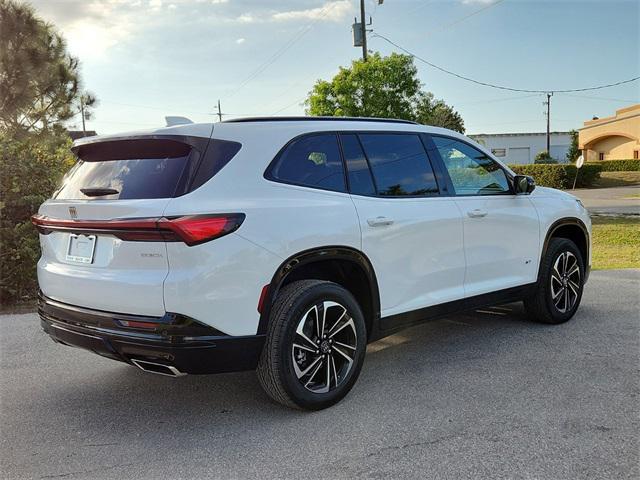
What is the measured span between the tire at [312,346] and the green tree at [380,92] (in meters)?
16.2

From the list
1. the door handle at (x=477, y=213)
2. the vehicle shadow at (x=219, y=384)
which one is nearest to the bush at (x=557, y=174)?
the vehicle shadow at (x=219, y=384)

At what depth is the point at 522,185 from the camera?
5.12m

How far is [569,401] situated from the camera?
3.80m

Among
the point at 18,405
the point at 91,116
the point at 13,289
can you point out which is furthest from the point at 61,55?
the point at 18,405

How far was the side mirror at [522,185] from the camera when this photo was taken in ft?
16.8

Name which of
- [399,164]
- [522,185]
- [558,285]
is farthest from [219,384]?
[558,285]

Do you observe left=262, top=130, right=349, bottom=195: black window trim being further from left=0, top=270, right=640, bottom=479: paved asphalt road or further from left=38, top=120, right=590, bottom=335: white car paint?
left=0, top=270, right=640, bottom=479: paved asphalt road

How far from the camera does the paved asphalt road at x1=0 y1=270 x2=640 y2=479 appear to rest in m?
3.08

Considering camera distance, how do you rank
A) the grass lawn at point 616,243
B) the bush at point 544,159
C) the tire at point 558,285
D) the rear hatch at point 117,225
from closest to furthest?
the rear hatch at point 117,225 < the tire at point 558,285 < the grass lawn at point 616,243 < the bush at point 544,159

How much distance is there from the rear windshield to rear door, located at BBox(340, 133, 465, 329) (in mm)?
1051

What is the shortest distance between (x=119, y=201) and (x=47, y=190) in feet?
16.5

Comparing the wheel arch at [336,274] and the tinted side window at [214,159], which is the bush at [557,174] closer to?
the wheel arch at [336,274]

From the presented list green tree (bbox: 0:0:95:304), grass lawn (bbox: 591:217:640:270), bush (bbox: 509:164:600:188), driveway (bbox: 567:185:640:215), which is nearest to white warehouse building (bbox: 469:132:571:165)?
bush (bbox: 509:164:600:188)

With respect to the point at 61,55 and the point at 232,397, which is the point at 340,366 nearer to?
the point at 232,397
